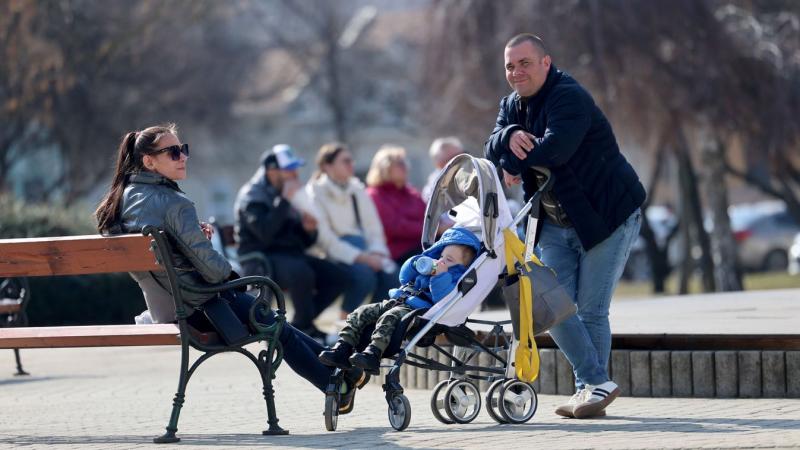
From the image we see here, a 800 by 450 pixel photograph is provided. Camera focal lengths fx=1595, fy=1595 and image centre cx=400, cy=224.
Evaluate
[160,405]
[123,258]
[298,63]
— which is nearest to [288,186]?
[160,405]

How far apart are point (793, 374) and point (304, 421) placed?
2634 mm

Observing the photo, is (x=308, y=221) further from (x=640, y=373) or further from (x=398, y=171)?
(x=640, y=373)

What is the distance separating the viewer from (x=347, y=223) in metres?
14.5

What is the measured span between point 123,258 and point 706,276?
19.0m

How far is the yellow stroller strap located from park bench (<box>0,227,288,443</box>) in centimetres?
115

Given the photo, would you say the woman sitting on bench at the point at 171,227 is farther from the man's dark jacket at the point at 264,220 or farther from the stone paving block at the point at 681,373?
the man's dark jacket at the point at 264,220

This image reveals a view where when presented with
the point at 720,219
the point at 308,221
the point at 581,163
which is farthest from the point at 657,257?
the point at 581,163

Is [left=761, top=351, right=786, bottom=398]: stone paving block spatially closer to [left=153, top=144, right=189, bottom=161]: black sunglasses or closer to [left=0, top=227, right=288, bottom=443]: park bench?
[left=0, top=227, right=288, bottom=443]: park bench

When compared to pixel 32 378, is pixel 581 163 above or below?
above

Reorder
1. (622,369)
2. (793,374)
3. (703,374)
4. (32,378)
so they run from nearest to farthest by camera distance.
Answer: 1. (793,374)
2. (703,374)
3. (622,369)
4. (32,378)

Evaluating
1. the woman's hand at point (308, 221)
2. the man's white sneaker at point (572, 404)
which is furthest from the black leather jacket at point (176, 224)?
the woman's hand at point (308, 221)

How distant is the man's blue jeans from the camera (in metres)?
8.01

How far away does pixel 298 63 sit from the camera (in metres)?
49.2

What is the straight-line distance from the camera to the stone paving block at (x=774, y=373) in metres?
8.58
